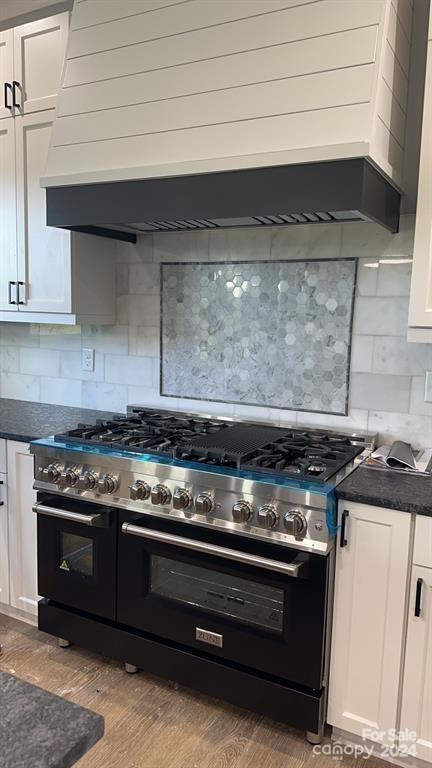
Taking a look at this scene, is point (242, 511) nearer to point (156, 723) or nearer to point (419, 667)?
point (419, 667)

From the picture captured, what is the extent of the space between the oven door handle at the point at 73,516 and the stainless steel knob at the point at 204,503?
1.40ft

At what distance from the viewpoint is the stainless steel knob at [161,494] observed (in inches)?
75.1

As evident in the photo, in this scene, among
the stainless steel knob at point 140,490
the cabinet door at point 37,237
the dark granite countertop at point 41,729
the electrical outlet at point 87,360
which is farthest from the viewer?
the electrical outlet at point 87,360

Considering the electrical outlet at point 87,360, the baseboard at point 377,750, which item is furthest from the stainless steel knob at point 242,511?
the electrical outlet at point 87,360

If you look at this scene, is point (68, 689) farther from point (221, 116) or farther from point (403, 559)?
point (221, 116)

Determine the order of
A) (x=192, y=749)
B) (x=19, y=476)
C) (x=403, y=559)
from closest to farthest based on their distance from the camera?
(x=403, y=559)
(x=192, y=749)
(x=19, y=476)

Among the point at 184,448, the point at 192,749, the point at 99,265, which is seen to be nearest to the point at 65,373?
the point at 99,265

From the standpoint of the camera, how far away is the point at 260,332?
2424mm

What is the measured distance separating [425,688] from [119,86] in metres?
2.25

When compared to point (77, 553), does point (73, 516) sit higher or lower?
higher

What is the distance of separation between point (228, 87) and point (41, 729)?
72.4 inches

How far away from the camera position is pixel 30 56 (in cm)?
247

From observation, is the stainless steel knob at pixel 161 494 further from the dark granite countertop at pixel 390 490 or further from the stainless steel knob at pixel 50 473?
the dark granite countertop at pixel 390 490

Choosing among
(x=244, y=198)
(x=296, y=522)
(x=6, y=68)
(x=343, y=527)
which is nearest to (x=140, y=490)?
(x=296, y=522)
